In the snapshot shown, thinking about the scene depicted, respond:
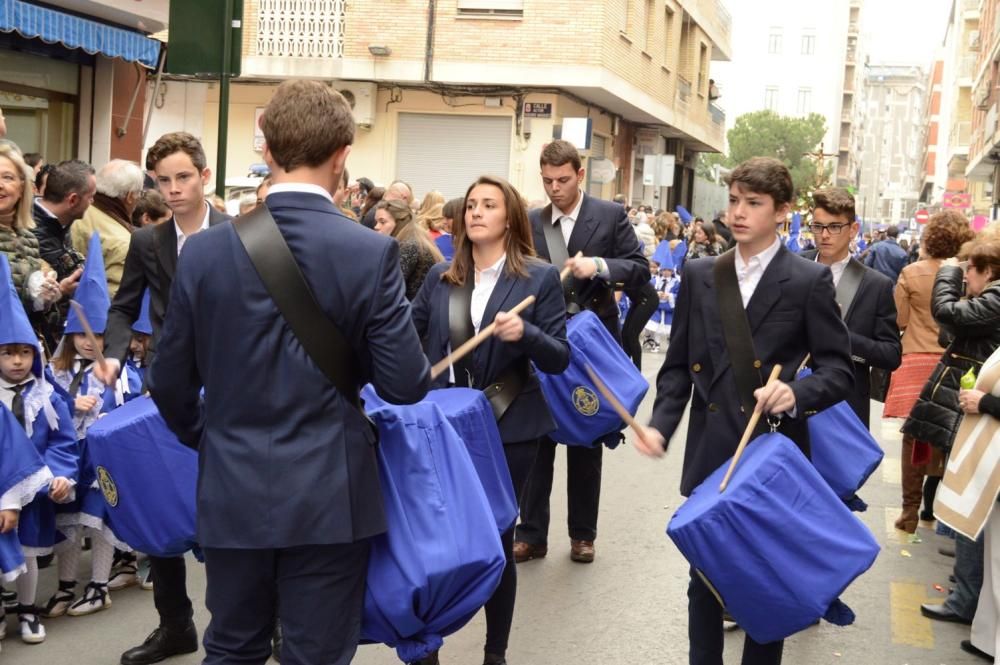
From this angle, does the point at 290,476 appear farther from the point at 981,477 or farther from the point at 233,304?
the point at 981,477

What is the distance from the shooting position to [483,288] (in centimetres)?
544

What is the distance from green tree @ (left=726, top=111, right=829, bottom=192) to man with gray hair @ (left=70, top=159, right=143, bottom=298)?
78220 millimetres

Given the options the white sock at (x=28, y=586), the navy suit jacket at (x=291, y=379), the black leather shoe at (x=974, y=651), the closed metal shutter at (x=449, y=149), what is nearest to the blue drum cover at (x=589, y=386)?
the black leather shoe at (x=974, y=651)

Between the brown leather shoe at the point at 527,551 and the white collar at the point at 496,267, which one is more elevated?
the white collar at the point at 496,267

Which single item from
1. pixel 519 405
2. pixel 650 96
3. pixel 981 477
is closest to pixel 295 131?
pixel 519 405

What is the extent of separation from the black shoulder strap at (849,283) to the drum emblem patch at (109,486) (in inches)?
155

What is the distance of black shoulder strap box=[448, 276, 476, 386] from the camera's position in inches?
209

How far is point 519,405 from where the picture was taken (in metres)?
5.37

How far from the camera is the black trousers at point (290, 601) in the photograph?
339cm

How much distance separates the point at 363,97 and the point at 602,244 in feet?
66.5

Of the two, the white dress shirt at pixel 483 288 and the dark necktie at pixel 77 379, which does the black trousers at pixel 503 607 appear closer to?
the white dress shirt at pixel 483 288

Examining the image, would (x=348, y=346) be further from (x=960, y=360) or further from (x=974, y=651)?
(x=960, y=360)

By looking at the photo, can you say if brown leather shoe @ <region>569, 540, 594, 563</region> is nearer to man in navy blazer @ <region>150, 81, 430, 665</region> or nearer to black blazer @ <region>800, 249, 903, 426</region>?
black blazer @ <region>800, 249, 903, 426</region>

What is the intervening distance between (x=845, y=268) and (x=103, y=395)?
3.81 meters
